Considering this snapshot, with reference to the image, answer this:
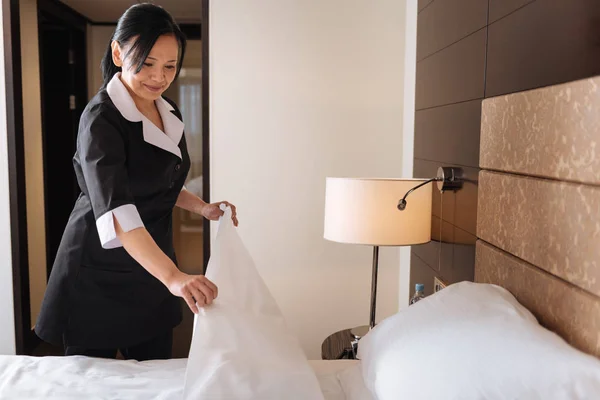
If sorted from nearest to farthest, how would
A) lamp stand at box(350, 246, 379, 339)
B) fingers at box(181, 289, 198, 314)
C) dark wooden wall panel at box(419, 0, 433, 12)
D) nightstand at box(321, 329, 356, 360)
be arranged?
fingers at box(181, 289, 198, 314) → nightstand at box(321, 329, 356, 360) → lamp stand at box(350, 246, 379, 339) → dark wooden wall panel at box(419, 0, 433, 12)

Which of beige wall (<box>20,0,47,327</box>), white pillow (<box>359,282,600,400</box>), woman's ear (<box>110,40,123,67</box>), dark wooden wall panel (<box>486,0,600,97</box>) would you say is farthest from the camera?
beige wall (<box>20,0,47,327</box>)

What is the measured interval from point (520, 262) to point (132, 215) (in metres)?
0.91

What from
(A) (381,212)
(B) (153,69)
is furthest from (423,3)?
(B) (153,69)

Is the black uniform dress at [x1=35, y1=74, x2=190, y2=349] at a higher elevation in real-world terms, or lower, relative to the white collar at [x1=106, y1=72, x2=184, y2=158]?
lower

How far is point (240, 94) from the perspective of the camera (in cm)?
292

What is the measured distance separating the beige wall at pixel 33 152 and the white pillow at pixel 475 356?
2.98m

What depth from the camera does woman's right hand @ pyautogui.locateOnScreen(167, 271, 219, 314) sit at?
127cm

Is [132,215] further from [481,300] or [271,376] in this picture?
[481,300]

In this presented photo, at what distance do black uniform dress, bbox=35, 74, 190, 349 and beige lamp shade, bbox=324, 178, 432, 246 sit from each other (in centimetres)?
56

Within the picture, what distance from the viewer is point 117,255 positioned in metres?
1.77

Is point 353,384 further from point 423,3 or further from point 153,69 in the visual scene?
point 423,3

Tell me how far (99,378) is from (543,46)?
1.33 m

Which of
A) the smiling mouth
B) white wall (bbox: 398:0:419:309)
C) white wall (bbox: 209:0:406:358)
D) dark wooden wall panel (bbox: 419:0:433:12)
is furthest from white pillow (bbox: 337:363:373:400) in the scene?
dark wooden wall panel (bbox: 419:0:433:12)

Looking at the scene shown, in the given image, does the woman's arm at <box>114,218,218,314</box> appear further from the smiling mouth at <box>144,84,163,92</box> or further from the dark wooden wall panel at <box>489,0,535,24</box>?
the dark wooden wall panel at <box>489,0,535,24</box>
